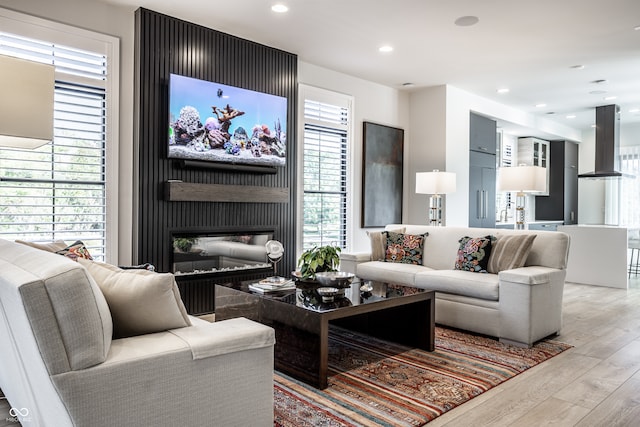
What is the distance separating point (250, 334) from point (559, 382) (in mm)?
2054

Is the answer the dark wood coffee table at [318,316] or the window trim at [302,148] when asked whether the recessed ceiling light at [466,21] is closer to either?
the window trim at [302,148]

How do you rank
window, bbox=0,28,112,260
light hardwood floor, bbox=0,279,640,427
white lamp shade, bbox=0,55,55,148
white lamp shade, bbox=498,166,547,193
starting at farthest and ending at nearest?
white lamp shade, bbox=498,166,547,193 → window, bbox=0,28,112,260 → light hardwood floor, bbox=0,279,640,427 → white lamp shade, bbox=0,55,55,148

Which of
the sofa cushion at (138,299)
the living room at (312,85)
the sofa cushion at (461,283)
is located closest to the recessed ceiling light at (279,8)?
the living room at (312,85)

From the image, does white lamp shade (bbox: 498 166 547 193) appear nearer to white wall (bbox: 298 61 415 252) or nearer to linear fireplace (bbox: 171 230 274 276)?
white wall (bbox: 298 61 415 252)

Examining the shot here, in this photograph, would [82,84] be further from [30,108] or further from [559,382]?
[559,382]

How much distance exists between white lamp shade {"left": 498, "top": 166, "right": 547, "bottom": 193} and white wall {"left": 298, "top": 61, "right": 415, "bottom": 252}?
1883mm

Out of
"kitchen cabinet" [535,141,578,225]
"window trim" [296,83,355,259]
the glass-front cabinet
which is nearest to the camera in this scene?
"window trim" [296,83,355,259]

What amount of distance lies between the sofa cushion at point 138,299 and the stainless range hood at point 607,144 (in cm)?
740

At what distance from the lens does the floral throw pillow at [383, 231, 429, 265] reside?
4676mm

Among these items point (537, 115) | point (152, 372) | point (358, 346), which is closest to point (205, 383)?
point (152, 372)

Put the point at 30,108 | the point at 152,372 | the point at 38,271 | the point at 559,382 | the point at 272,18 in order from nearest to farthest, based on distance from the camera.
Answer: the point at 38,271 → the point at 152,372 → the point at 30,108 → the point at 559,382 → the point at 272,18

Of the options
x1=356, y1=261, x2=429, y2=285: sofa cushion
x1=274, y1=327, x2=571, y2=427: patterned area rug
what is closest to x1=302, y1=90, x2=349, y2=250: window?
x1=356, y1=261, x2=429, y2=285: sofa cushion

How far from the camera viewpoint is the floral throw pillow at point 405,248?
4.68m

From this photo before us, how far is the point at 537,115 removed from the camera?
8570 mm
